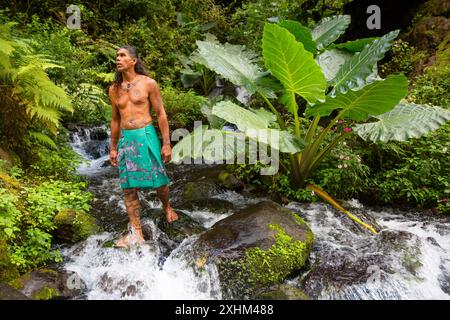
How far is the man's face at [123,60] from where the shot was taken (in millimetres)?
2879

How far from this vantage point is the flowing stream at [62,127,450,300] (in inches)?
106

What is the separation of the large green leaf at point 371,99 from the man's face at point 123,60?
6.15ft

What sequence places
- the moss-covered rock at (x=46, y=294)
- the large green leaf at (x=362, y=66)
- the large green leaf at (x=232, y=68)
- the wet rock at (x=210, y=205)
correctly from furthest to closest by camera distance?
1. the wet rock at (x=210, y=205)
2. the large green leaf at (x=232, y=68)
3. the large green leaf at (x=362, y=66)
4. the moss-covered rock at (x=46, y=294)

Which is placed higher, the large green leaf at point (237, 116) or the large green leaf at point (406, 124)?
the large green leaf at point (237, 116)

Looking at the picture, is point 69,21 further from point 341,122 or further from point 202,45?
point 341,122

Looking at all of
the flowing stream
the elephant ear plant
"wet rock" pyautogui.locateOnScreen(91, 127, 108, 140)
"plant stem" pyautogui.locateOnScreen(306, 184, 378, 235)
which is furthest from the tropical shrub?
"plant stem" pyautogui.locateOnScreen(306, 184, 378, 235)

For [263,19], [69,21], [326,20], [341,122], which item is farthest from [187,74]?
[341,122]

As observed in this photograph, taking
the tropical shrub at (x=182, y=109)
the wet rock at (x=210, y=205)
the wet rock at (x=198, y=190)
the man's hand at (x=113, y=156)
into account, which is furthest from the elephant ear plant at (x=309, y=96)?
the tropical shrub at (x=182, y=109)

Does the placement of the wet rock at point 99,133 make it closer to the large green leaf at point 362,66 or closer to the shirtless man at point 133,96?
the shirtless man at point 133,96

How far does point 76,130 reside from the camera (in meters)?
6.23

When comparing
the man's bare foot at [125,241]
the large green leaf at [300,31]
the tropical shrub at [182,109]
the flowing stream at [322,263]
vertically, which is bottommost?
the flowing stream at [322,263]

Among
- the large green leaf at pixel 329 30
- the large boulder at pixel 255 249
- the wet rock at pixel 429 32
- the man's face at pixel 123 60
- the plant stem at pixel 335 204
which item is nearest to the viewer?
the large boulder at pixel 255 249

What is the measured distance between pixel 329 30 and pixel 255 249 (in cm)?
320

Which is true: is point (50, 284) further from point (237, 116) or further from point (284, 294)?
point (237, 116)
